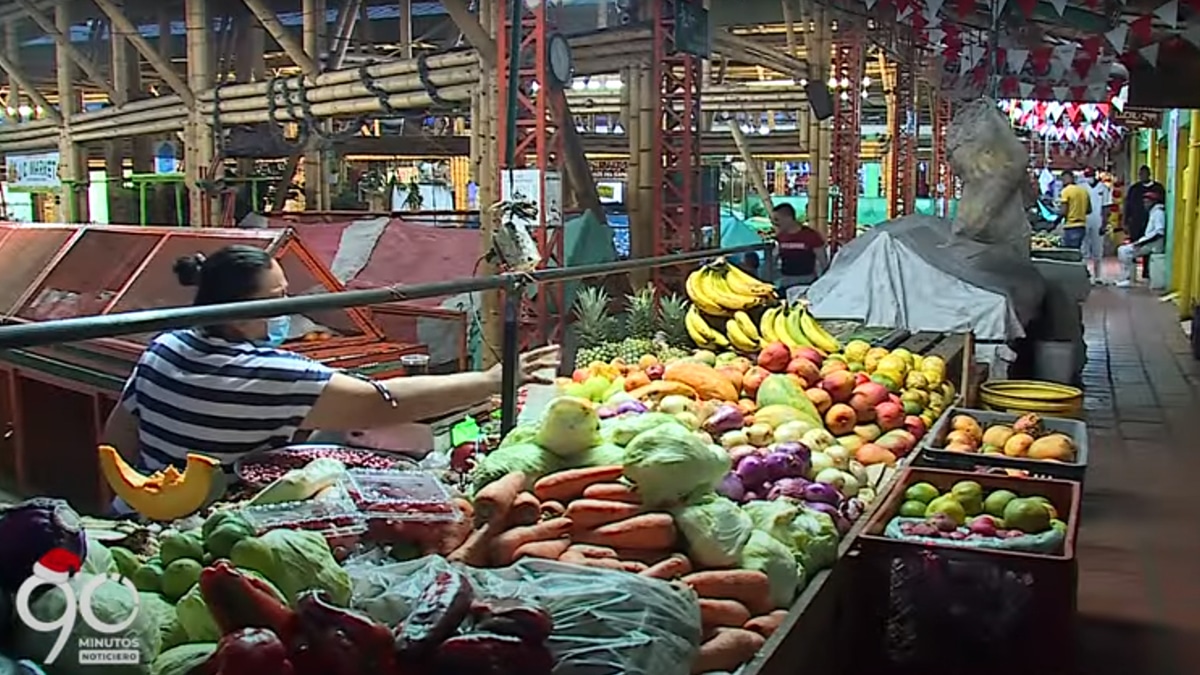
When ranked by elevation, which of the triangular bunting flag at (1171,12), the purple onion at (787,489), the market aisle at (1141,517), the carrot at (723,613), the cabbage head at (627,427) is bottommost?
the market aisle at (1141,517)

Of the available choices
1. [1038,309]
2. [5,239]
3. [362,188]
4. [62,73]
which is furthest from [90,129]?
[1038,309]

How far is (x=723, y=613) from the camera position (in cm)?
206

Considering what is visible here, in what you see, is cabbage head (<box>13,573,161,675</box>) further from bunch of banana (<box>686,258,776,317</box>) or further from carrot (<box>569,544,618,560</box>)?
bunch of banana (<box>686,258,776,317</box>)

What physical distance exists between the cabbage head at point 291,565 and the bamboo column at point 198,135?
11973 mm

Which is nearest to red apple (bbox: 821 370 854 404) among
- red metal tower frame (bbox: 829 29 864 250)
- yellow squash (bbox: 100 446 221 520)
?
yellow squash (bbox: 100 446 221 520)

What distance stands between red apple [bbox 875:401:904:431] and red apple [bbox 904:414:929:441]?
0.03 meters

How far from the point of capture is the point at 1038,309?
7281 millimetres

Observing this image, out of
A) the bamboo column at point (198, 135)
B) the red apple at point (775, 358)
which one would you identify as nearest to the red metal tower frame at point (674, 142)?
the red apple at point (775, 358)

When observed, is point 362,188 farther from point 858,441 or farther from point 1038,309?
point 858,441

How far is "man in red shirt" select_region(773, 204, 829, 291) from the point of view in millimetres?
9969

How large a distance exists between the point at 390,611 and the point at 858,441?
96.9 inches

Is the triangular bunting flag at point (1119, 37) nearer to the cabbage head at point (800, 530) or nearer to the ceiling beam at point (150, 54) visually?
the cabbage head at point (800, 530)

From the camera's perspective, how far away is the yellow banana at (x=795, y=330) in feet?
15.7

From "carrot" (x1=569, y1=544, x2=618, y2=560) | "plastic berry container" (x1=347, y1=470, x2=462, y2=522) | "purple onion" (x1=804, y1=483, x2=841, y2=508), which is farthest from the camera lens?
"purple onion" (x1=804, y1=483, x2=841, y2=508)
